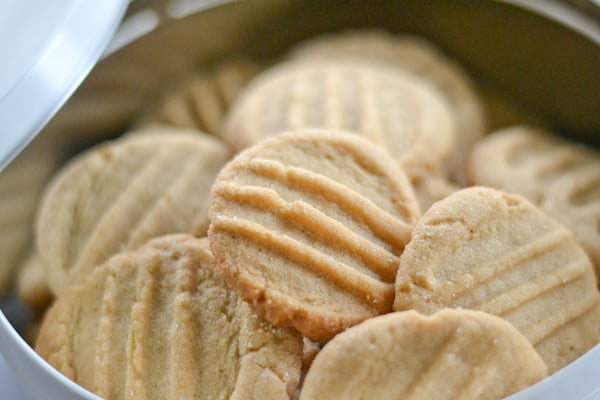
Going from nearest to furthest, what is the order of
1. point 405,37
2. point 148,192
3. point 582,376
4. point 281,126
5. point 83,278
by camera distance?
point 582,376
point 83,278
point 148,192
point 281,126
point 405,37

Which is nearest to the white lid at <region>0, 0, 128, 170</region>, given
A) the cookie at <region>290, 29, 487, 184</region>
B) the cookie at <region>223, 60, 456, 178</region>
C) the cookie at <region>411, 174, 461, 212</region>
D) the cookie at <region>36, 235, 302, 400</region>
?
the cookie at <region>36, 235, 302, 400</region>

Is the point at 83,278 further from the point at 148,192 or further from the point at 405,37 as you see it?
the point at 405,37

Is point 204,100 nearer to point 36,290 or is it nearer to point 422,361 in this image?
point 36,290

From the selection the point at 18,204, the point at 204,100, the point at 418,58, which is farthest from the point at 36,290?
the point at 418,58

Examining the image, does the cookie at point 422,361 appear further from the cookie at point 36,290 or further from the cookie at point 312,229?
the cookie at point 36,290

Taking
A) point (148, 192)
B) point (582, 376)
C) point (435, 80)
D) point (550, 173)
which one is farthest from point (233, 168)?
point (435, 80)

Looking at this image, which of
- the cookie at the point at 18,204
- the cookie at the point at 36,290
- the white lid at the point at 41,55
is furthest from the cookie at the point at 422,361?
the cookie at the point at 18,204

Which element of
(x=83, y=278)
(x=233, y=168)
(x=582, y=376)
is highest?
(x=233, y=168)
